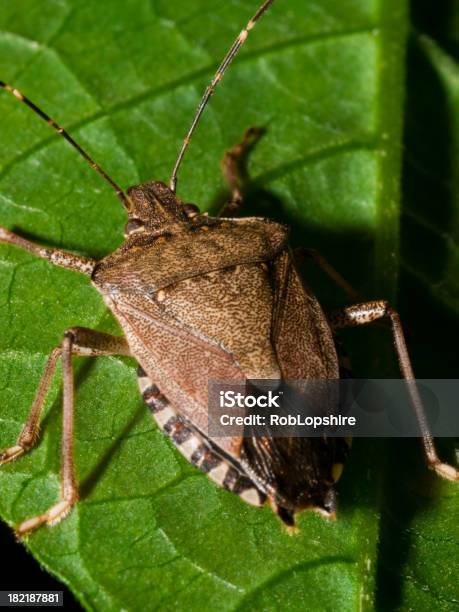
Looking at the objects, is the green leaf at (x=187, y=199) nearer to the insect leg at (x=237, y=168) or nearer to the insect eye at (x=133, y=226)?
the insect leg at (x=237, y=168)

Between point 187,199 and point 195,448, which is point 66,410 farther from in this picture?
point 187,199

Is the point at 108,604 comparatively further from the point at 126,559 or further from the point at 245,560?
the point at 245,560

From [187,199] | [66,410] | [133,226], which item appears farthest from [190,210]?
[66,410]

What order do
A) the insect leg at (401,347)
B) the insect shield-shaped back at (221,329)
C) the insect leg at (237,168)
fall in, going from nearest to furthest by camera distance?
the insect shield-shaped back at (221,329), the insect leg at (401,347), the insect leg at (237,168)

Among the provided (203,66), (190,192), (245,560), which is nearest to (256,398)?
(245,560)

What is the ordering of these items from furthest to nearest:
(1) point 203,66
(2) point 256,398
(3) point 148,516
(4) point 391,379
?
(1) point 203,66, (4) point 391,379, (3) point 148,516, (2) point 256,398

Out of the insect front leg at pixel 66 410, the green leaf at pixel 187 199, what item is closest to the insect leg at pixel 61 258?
the green leaf at pixel 187 199

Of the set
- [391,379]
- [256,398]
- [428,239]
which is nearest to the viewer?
[256,398]
